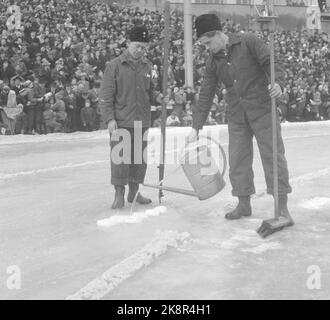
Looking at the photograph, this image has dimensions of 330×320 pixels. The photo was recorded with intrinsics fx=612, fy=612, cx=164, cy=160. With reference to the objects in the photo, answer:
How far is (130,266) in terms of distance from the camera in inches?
148

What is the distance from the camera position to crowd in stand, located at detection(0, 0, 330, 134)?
12844 millimetres

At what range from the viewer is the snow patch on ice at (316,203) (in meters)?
5.44

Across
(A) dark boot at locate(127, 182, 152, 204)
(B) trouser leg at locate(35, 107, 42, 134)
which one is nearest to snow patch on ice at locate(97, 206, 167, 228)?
(A) dark boot at locate(127, 182, 152, 204)

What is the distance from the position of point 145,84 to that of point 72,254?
6.57ft

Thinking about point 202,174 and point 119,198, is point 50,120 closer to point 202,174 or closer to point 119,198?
point 119,198

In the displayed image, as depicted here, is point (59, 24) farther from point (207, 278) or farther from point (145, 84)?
point (207, 278)

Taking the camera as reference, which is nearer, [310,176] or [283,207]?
[283,207]

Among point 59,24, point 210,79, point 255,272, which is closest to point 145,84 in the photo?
point 210,79

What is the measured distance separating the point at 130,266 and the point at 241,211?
158 cm

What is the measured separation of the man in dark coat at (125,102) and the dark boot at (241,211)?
922 mm

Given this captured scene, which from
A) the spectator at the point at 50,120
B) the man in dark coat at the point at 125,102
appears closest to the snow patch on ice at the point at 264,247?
the man in dark coat at the point at 125,102

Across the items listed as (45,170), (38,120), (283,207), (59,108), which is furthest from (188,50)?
(283,207)

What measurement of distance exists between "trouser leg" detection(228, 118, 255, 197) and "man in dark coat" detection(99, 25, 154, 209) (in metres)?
0.89
